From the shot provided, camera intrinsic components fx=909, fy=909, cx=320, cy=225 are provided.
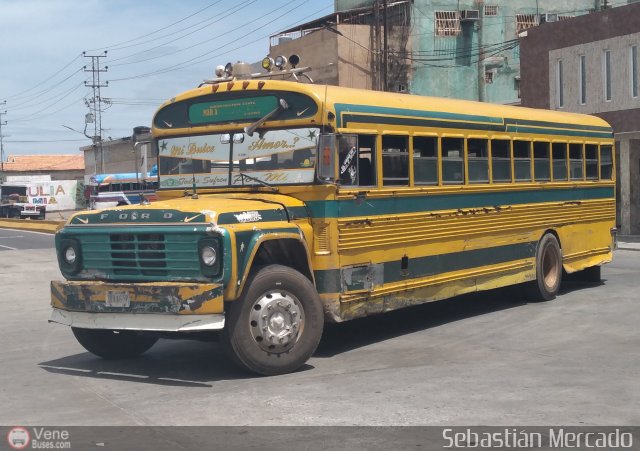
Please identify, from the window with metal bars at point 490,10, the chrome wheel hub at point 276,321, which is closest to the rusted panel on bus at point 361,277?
the chrome wheel hub at point 276,321

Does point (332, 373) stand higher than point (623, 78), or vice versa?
point (623, 78)

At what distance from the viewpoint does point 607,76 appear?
88.2 ft

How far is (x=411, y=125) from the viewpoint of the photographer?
406 inches

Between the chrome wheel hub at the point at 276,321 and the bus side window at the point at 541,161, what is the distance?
5.63 m

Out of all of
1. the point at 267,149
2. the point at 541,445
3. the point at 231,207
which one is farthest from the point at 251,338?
the point at 541,445

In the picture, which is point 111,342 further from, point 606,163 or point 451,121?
point 606,163

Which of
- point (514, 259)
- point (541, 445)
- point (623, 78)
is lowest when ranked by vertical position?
point (541, 445)

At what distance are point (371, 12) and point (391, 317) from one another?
4264 cm

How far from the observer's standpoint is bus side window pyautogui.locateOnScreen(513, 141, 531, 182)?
12.4 m

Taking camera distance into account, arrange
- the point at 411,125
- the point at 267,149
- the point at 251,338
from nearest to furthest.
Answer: the point at 251,338 → the point at 267,149 → the point at 411,125

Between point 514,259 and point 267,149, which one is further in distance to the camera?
point 514,259

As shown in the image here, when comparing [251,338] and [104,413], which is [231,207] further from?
[104,413]

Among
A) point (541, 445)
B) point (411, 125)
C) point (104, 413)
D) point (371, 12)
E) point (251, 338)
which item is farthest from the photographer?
point (371, 12)

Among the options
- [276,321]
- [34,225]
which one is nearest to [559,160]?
[276,321]
